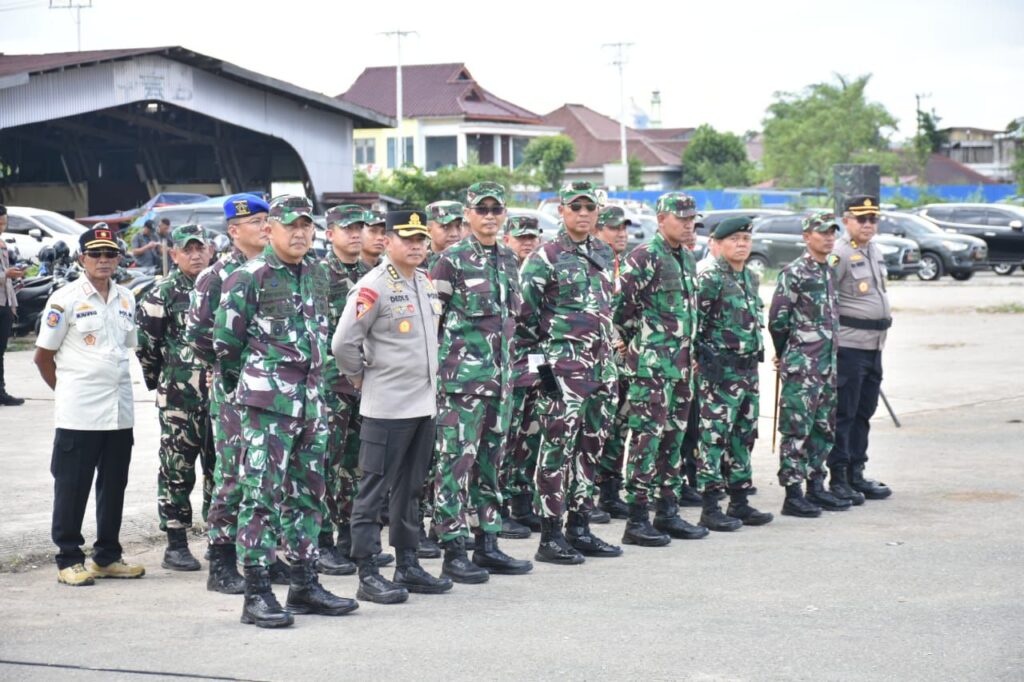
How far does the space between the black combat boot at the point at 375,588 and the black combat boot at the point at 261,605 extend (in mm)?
552

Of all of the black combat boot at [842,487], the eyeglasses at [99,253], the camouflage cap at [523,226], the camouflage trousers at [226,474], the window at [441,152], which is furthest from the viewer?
the window at [441,152]

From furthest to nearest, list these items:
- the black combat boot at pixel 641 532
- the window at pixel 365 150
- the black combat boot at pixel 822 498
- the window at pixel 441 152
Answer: the window at pixel 365 150 → the window at pixel 441 152 → the black combat boot at pixel 822 498 → the black combat boot at pixel 641 532

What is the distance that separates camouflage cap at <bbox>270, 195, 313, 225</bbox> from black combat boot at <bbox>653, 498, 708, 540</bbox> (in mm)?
3162

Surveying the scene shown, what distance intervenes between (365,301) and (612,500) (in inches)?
125

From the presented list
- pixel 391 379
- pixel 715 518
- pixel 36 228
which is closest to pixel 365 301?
pixel 391 379

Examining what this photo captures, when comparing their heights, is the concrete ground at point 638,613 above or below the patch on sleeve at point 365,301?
below

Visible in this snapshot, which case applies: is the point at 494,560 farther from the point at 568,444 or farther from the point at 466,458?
the point at 568,444

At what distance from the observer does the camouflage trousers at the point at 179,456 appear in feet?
26.1

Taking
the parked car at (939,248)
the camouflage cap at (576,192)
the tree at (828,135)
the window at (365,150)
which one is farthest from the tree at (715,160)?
the camouflage cap at (576,192)

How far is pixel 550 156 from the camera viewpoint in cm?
7119

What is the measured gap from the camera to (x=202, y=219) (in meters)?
29.8

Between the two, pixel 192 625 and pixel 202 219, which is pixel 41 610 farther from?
pixel 202 219

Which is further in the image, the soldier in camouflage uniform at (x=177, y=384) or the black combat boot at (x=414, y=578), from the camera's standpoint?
the soldier in camouflage uniform at (x=177, y=384)

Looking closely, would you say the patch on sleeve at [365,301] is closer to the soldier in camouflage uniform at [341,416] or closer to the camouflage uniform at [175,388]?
the soldier in camouflage uniform at [341,416]
